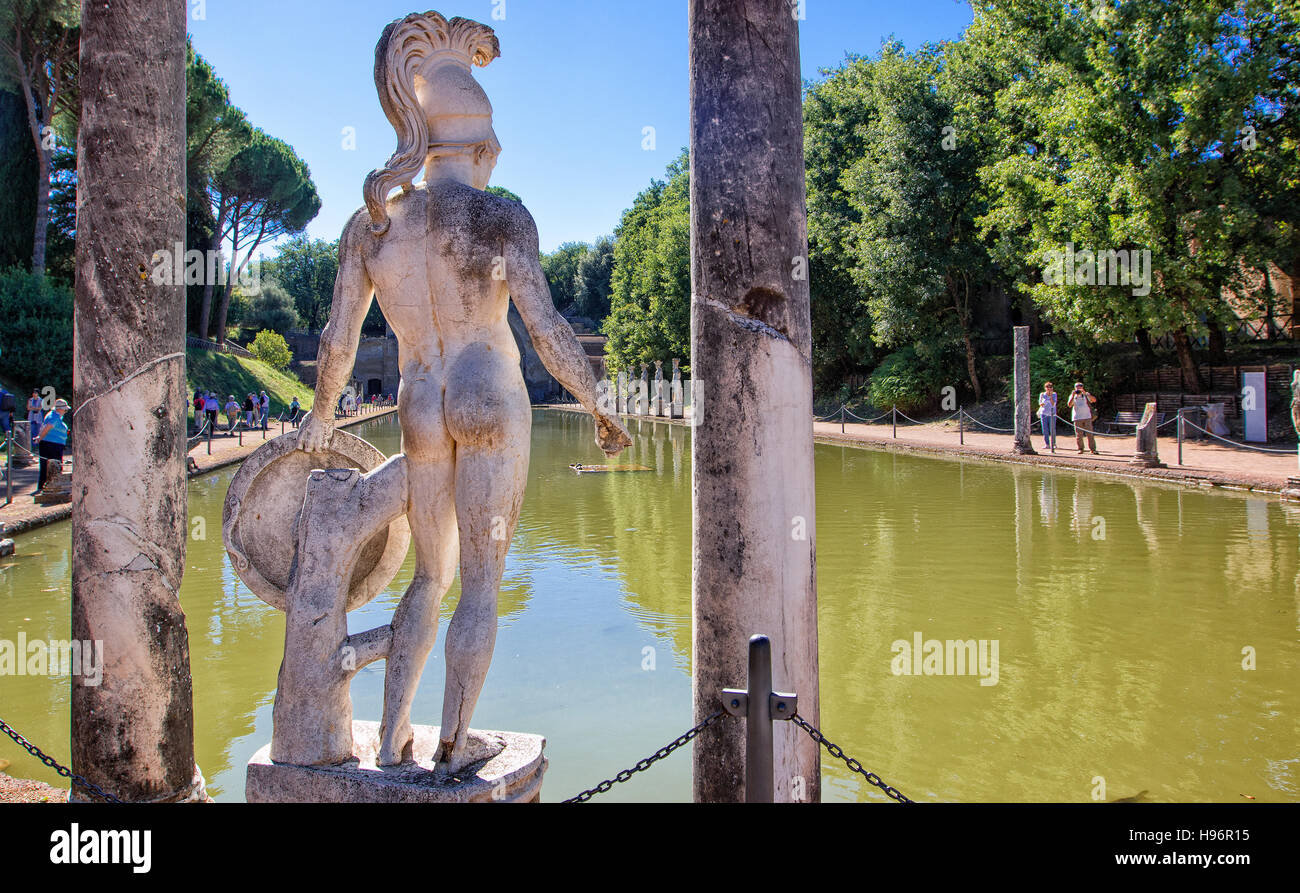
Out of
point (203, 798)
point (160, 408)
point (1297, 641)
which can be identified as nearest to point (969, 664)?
point (1297, 641)

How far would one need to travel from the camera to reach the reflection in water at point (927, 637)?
3.88m

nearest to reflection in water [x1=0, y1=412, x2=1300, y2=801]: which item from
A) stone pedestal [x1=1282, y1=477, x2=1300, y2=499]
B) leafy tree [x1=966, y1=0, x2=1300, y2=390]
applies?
stone pedestal [x1=1282, y1=477, x2=1300, y2=499]

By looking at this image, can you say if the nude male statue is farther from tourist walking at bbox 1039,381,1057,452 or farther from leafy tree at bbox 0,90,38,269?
leafy tree at bbox 0,90,38,269

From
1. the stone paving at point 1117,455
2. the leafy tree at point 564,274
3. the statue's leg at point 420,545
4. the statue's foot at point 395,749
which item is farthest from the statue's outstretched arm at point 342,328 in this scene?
the leafy tree at point 564,274

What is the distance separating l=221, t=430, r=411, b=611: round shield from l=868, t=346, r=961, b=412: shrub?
85.2 ft

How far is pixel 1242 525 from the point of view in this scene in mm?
9352

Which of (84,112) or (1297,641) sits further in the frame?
(1297,641)

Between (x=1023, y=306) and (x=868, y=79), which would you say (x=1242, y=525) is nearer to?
(x=1023, y=306)

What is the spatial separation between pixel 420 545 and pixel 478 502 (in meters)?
0.29

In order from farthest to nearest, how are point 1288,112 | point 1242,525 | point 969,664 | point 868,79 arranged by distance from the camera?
point 868,79
point 1288,112
point 1242,525
point 969,664

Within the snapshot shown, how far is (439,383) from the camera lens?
305cm

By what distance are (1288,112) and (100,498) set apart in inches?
883

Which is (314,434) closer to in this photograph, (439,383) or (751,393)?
(439,383)
